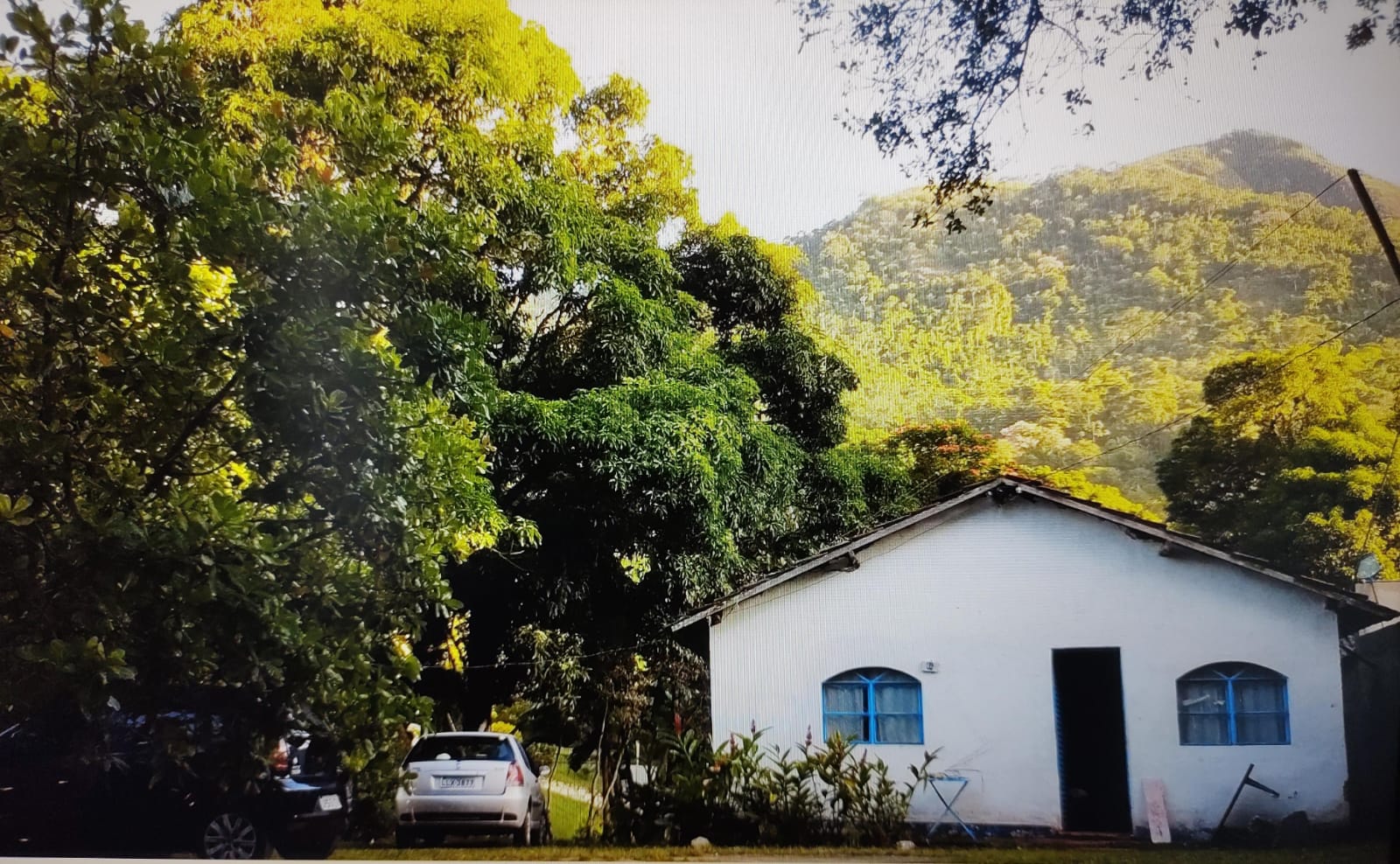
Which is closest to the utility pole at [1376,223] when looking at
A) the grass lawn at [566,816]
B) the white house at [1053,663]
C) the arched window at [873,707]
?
the white house at [1053,663]

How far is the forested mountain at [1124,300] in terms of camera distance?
8.57 ft

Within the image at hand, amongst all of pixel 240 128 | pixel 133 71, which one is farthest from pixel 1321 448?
pixel 133 71

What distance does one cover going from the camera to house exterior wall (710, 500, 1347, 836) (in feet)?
8.01

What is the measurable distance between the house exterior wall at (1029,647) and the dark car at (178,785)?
1.16m

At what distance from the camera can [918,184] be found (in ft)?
9.12

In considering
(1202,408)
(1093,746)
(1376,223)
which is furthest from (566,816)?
(1376,223)

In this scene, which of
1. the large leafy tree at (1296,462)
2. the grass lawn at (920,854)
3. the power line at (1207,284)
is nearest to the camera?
the grass lawn at (920,854)

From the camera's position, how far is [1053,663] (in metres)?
2.52

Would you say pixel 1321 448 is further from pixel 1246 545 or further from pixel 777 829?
pixel 777 829

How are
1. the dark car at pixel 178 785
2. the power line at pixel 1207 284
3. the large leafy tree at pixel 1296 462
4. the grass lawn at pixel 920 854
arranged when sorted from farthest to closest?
the dark car at pixel 178 785 < the power line at pixel 1207 284 < the large leafy tree at pixel 1296 462 < the grass lawn at pixel 920 854

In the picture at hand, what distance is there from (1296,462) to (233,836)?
301cm

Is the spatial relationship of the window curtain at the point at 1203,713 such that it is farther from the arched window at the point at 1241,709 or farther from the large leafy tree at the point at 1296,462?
the large leafy tree at the point at 1296,462

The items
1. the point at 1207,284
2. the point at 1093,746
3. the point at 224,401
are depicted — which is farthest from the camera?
the point at 224,401

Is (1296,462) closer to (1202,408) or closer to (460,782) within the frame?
(1202,408)
